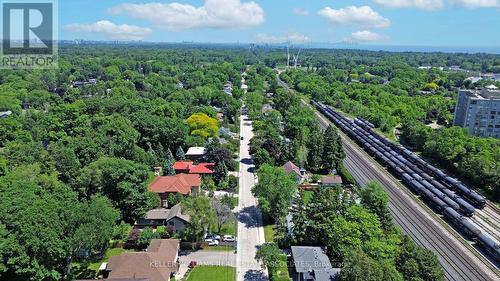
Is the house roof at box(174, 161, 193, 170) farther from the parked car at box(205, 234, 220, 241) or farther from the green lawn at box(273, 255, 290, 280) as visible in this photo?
the green lawn at box(273, 255, 290, 280)

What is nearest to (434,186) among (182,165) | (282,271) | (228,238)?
(282,271)

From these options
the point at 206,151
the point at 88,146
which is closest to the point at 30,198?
the point at 88,146

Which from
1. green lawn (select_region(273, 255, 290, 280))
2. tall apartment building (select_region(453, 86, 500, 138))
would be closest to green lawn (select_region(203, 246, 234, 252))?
green lawn (select_region(273, 255, 290, 280))

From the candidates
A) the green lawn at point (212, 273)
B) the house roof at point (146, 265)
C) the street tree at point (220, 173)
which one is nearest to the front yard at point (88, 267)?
the house roof at point (146, 265)

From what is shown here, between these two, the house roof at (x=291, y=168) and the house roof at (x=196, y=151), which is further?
the house roof at (x=196, y=151)

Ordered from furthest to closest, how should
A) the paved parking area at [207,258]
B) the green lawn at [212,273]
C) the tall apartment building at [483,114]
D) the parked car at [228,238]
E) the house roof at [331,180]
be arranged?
the tall apartment building at [483,114]
the house roof at [331,180]
the parked car at [228,238]
the paved parking area at [207,258]
the green lawn at [212,273]

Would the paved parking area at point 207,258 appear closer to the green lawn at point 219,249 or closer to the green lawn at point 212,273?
the green lawn at point 219,249

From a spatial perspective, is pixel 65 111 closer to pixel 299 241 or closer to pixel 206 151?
pixel 206 151
